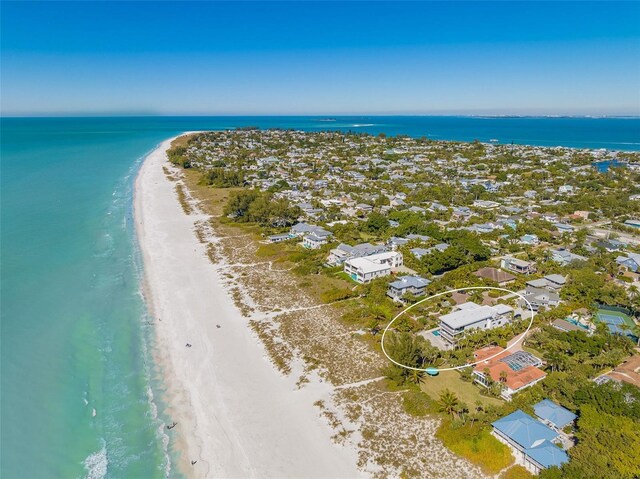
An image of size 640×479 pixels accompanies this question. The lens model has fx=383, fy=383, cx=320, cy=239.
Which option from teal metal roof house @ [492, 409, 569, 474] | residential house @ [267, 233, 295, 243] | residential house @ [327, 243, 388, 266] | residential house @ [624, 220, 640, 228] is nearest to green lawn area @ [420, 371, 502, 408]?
teal metal roof house @ [492, 409, 569, 474]

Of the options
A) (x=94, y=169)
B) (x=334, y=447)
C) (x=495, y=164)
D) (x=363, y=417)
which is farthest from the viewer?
(x=495, y=164)

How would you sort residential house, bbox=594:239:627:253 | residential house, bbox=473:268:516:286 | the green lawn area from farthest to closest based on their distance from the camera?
residential house, bbox=594:239:627:253
residential house, bbox=473:268:516:286
the green lawn area

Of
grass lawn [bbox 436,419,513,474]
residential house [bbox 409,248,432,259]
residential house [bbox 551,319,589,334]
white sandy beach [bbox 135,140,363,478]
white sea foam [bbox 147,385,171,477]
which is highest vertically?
residential house [bbox 409,248,432,259]

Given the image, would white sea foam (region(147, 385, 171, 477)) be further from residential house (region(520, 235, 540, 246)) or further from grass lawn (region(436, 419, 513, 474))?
residential house (region(520, 235, 540, 246))

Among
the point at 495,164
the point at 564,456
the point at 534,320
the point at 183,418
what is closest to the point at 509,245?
the point at 534,320

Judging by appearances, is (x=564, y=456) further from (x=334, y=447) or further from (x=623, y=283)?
(x=623, y=283)

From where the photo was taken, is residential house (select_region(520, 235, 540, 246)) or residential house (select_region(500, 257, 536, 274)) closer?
residential house (select_region(500, 257, 536, 274))

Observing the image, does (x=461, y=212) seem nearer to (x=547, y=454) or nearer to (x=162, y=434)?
(x=547, y=454)

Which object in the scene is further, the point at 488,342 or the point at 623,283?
the point at 623,283
